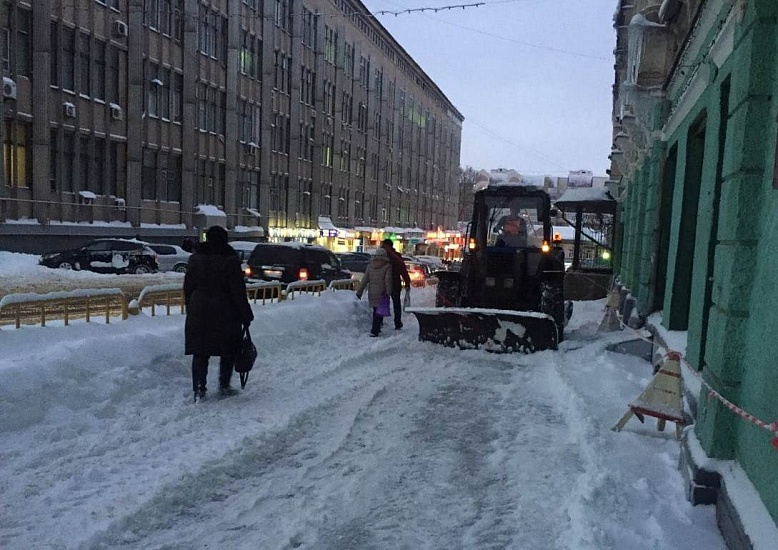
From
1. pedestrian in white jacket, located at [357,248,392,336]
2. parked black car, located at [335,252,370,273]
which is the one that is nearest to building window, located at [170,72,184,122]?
parked black car, located at [335,252,370,273]

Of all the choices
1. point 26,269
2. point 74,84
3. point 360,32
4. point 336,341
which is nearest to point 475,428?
point 336,341

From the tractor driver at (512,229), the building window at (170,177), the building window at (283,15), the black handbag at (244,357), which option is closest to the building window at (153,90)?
the building window at (170,177)

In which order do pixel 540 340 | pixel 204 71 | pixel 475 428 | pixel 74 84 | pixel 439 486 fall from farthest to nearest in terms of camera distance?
pixel 204 71, pixel 74 84, pixel 540 340, pixel 475 428, pixel 439 486

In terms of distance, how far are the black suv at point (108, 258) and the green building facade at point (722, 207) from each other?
65.5ft

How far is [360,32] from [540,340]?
5288 cm

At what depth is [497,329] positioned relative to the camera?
10.2 m

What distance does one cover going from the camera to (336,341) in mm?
10742

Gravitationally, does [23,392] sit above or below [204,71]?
below

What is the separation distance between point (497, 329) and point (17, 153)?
2367 cm

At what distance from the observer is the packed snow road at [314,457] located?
153 inches

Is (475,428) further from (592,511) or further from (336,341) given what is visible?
(336,341)

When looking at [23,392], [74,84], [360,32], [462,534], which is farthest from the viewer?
[360,32]

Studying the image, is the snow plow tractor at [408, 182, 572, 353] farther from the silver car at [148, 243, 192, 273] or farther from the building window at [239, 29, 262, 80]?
the building window at [239, 29, 262, 80]

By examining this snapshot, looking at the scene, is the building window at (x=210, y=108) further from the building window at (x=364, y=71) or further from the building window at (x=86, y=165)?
the building window at (x=364, y=71)
